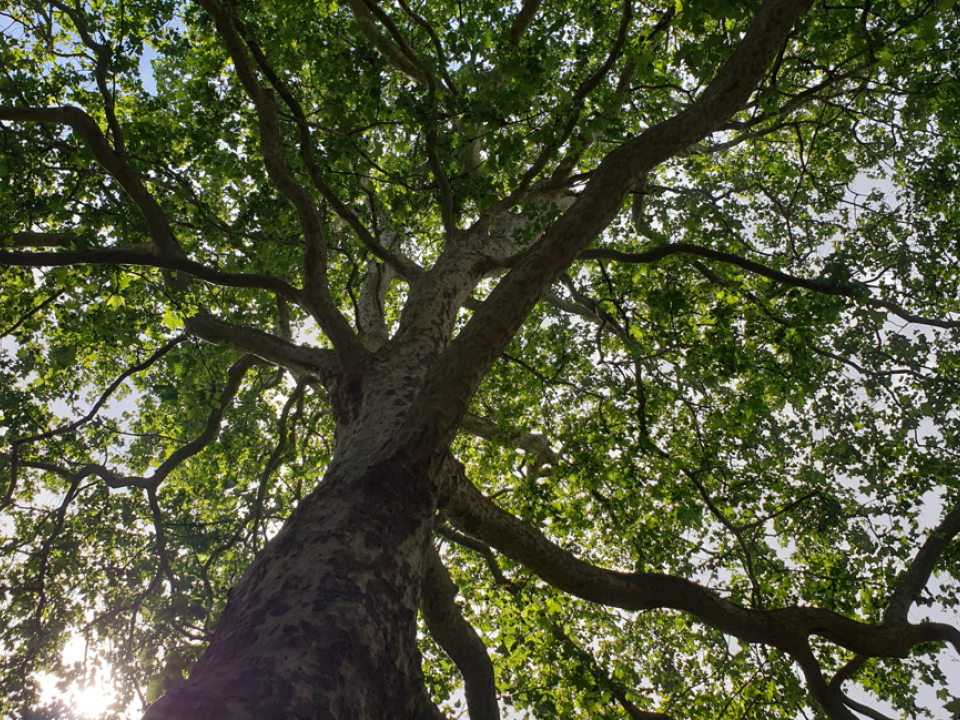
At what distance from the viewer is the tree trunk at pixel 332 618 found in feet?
5.98

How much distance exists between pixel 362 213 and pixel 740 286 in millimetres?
5612

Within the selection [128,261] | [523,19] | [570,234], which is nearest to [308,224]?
[128,261]

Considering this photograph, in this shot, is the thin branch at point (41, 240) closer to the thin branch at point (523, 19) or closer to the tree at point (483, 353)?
the tree at point (483, 353)

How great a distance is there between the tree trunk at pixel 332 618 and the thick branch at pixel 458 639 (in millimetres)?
2515

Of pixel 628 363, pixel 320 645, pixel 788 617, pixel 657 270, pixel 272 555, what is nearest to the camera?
pixel 320 645

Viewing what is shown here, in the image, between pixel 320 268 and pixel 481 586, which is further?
pixel 481 586

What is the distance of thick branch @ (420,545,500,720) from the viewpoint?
5.18 m

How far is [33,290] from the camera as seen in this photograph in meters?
8.12

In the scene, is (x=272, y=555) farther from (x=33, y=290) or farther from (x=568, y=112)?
(x=33, y=290)

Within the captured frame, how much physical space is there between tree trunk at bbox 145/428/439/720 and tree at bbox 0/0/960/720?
0.02m

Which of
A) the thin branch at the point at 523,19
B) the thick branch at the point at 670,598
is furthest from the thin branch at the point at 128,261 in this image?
the thin branch at the point at 523,19

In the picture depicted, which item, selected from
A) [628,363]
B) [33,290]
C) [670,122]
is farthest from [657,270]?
[33,290]

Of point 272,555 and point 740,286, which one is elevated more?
point 740,286

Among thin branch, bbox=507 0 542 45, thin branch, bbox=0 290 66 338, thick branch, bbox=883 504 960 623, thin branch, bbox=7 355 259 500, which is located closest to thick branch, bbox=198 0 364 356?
thin branch, bbox=7 355 259 500
